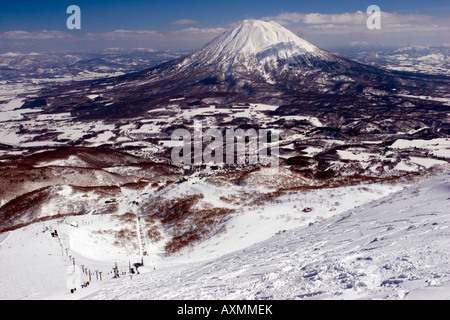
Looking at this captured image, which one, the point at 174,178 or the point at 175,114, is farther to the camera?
the point at 175,114

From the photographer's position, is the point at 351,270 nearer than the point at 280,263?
Yes

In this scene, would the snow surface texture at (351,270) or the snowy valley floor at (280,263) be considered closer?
the snow surface texture at (351,270)

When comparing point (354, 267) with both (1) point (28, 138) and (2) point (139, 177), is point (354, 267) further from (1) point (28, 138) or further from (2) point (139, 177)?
(1) point (28, 138)

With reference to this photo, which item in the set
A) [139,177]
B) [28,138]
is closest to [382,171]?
[139,177]

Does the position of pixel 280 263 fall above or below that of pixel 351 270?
below

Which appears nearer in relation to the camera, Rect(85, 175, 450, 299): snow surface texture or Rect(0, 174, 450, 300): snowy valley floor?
Rect(85, 175, 450, 299): snow surface texture
